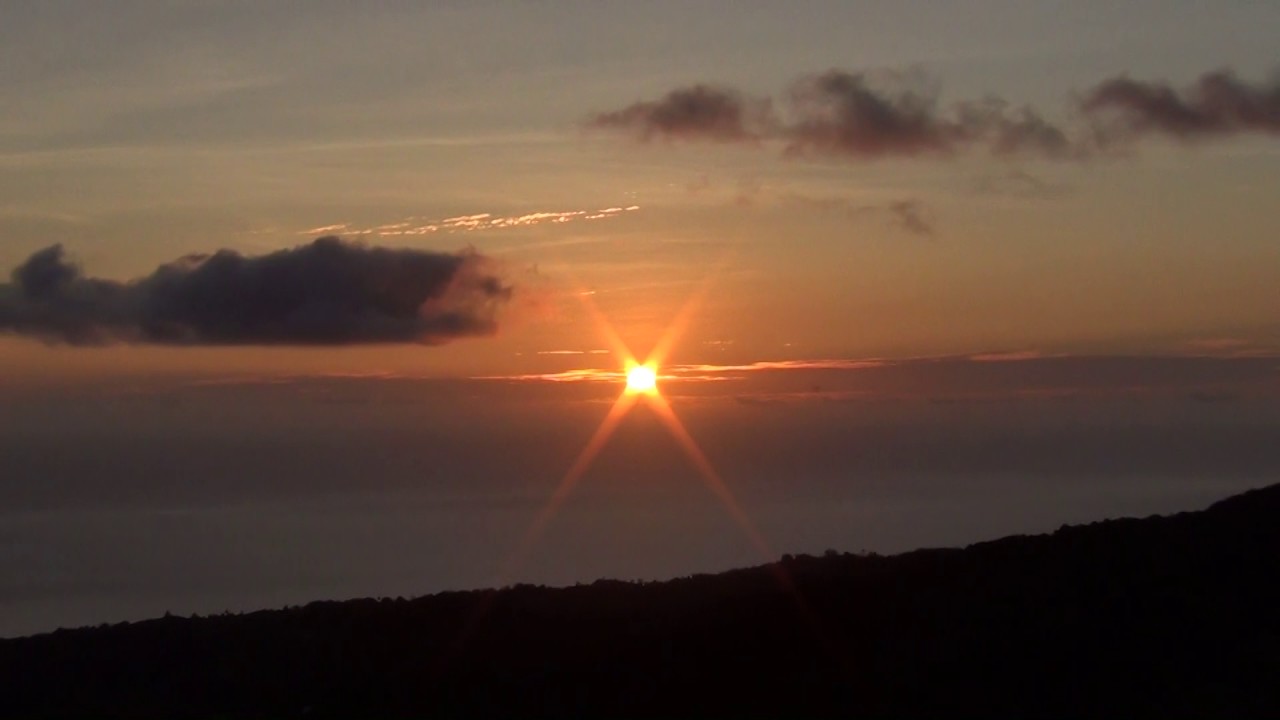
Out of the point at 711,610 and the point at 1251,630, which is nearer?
the point at 1251,630

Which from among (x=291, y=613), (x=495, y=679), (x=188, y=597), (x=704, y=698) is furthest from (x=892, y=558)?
(x=188, y=597)

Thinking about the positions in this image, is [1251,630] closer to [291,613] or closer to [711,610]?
[711,610]

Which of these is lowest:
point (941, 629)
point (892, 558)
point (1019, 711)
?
point (1019, 711)

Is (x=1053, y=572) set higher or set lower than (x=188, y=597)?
lower

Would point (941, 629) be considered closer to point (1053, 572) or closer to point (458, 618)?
point (1053, 572)

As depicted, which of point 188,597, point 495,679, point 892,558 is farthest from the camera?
point 188,597

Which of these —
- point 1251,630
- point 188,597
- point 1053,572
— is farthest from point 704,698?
point 188,597

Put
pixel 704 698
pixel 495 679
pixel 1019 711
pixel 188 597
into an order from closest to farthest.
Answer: pixel 1019 711, pixel 704 698, pixel 495 679, pixel 188 597
